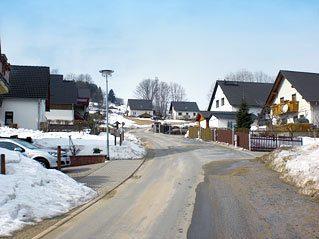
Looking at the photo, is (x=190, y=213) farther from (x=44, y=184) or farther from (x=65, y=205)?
(x=44, y=184)

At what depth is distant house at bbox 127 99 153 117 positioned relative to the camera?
97.6 meters

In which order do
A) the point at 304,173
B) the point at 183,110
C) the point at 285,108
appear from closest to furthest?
the point at 304,173 < the point at 285,108 < the point at 183,110

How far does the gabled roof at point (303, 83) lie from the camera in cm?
3338

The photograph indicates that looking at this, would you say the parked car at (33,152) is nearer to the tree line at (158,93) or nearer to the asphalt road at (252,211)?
the asphalt road at (252,211)

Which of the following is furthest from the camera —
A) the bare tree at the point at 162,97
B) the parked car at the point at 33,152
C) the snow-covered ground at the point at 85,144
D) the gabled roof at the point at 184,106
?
the bare tree at the point at 162,97

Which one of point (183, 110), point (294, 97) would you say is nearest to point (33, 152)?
point (294, 97)

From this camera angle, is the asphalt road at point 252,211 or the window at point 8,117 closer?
the asphalt road at point 252,211

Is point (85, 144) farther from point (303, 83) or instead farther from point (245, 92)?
point (245, 92)

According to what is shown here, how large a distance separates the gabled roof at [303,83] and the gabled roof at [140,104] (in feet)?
201

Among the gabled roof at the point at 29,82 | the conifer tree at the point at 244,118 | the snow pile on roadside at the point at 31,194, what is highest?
the gabled roof at the point at 29,82

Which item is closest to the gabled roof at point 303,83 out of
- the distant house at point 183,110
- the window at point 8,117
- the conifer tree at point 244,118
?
the conifer tree at point 244,118

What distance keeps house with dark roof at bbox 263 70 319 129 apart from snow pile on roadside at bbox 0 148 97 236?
26.6 metres

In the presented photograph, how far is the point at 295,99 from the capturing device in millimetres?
35375

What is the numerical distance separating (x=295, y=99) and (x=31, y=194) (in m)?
34.0
